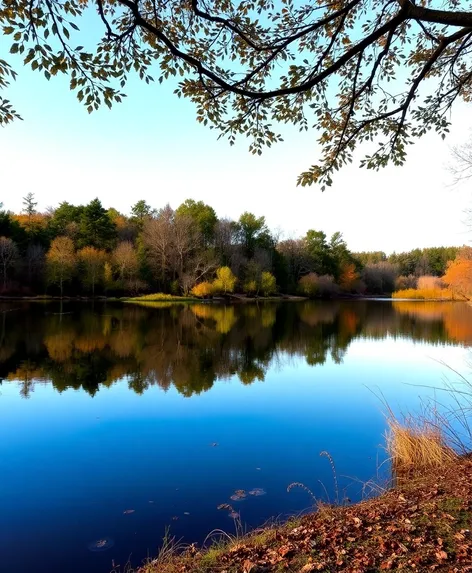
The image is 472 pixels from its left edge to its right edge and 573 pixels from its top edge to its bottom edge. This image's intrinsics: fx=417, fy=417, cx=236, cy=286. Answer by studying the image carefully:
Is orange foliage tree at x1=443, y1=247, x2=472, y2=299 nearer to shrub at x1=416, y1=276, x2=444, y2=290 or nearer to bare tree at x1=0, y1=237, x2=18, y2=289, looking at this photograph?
shrub at x1=416, y1=276, x2=444, y2=290

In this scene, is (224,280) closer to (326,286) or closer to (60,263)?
(60,263)

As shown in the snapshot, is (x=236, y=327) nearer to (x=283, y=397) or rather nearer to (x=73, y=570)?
(x=283, y=397)

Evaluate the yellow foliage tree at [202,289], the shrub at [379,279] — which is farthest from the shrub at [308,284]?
the shrub at [379,279]

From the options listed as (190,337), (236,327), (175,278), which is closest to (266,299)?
(175,278)

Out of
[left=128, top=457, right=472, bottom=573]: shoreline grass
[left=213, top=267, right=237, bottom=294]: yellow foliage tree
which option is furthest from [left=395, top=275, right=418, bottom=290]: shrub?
[left=128, top=457, right=472, bottom=573]: shoreline grass

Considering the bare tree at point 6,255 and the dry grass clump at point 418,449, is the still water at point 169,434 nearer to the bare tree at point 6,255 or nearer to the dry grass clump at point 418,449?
the dry grass clump at point 418,449

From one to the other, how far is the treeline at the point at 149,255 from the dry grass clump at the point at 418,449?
155ft

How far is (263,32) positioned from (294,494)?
263 inches

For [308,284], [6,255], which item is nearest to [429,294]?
[308,284]

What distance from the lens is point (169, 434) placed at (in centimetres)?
888

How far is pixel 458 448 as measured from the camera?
7043 millimetres

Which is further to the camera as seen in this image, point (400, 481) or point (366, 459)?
point (366, 459)

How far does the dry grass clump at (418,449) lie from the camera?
660 centimetres

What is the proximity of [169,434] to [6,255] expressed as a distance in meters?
47.3
